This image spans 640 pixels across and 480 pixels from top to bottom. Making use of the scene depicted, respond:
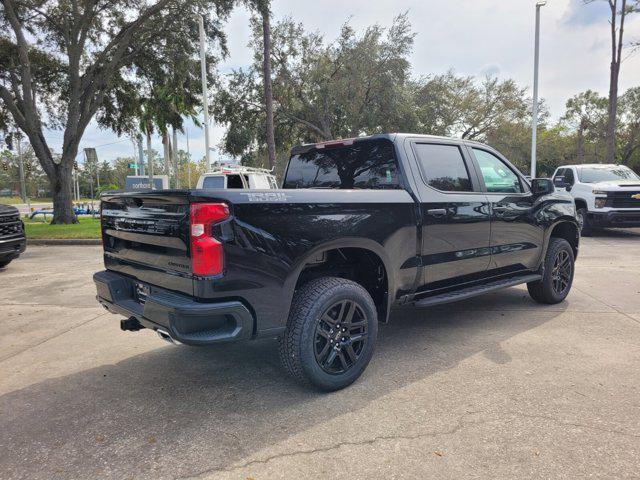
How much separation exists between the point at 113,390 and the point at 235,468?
4.84ft

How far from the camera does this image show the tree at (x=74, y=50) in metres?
16.0

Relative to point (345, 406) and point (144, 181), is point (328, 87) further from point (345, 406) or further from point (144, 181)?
point (345, 406)

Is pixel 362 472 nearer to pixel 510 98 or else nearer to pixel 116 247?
pixel 116 247

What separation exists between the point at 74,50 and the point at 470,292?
57.5 feet

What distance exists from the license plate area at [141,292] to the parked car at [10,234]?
6156 millimetres

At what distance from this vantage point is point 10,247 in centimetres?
804

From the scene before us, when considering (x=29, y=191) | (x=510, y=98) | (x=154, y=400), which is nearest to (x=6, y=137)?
(x=154, y=400)

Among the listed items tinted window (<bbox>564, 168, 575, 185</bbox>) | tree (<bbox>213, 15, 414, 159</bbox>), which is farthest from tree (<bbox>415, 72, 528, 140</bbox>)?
tinted window (<bbox>564, 168, 575, 185</bbox>)

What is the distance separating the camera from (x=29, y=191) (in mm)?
102375

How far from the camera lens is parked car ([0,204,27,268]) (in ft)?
26.0

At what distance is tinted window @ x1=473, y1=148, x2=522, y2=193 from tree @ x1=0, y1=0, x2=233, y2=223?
14.7 meters

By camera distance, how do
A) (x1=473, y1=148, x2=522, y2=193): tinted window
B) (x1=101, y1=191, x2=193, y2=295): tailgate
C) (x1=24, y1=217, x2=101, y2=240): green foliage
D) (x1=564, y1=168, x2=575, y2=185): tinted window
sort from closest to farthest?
(x1=101, y1=191, x2=193, y2=295): tailgate
(x1=473, y1=148, x2=522, y2=193): tinted window
(x1=564, y1=168, x2=575, y2=185): tinted window
(x1=24, y1=217, x2=101, y2=240): green foliage

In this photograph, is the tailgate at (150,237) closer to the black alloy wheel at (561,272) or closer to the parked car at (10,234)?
the black alloy wheel at (561,272)

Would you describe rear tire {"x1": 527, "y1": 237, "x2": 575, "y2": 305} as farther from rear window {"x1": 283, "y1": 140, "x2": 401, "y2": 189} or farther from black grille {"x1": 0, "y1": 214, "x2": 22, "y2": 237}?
black grille {"x1": 0, "y1": 214, "x2": 22, "y2": 237}
